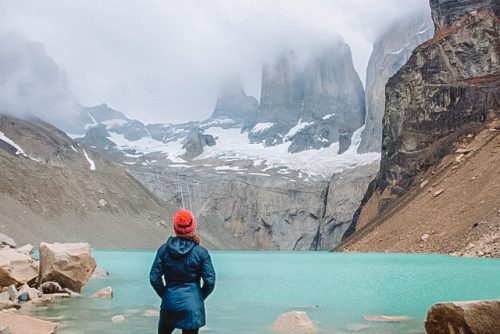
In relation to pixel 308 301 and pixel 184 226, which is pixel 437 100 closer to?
pixel 308 301

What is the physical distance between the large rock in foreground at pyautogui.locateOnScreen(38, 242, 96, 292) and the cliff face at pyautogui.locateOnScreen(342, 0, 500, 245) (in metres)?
57.7

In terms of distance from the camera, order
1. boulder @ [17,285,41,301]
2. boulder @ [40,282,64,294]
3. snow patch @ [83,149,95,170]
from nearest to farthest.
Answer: boulder @ [17,285,41,301], boulder @ [40,282,64,294], snow patch @ [83,149,95,170]

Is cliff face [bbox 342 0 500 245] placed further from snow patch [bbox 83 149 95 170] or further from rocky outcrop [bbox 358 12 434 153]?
rocky outcrop [bbox 358 12 434 153]

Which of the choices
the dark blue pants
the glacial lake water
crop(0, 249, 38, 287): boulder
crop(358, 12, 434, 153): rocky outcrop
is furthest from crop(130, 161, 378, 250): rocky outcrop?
the dark blue pants

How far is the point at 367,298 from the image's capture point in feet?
65.4

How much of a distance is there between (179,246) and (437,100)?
256 ft

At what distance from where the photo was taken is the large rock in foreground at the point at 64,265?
68.4ft

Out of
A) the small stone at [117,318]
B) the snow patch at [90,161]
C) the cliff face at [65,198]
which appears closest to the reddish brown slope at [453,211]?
the small stone at [117,318]

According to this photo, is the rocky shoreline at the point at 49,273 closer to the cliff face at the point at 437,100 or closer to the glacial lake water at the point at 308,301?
the glacial lake water at the point at 308,301

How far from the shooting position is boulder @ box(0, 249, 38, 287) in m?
19.4

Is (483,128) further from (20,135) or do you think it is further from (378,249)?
(20,135)

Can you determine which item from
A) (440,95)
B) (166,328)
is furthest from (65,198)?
(166,328)

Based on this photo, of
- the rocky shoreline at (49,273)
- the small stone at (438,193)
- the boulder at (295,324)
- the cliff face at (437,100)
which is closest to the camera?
the boulder at (295,324)

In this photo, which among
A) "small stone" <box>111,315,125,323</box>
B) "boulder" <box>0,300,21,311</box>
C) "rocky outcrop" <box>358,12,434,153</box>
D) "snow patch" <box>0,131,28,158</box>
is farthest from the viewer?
"rocky outcrop" <box>358,12,434,153</box>
